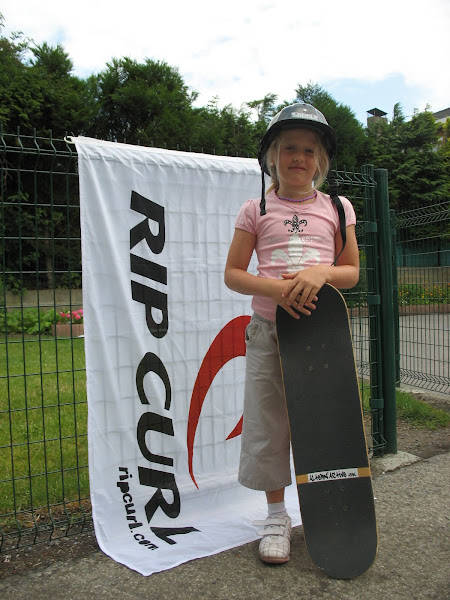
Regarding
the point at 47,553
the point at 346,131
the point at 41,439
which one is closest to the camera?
the point at 47,553

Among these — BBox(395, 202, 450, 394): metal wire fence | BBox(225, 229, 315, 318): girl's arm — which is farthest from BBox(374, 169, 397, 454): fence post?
BBox(395, 202, 450, 394): metal wire fence

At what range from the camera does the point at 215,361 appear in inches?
103

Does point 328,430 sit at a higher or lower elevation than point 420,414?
higher

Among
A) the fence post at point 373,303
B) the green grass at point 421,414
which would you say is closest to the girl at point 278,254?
the fence post at point 373,303

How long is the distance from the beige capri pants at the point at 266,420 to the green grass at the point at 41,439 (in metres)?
0.80

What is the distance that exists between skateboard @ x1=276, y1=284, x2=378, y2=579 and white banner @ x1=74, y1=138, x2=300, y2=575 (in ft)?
1.76

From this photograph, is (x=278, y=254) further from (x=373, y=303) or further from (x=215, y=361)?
(x=373, y=303)

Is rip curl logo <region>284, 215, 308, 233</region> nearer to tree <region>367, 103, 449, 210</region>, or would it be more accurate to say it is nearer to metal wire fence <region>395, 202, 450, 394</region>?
metal wire fence <region>395, 202, 450, 394</region>

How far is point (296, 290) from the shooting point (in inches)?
70.9

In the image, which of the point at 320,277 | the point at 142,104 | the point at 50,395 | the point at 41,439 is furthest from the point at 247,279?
the point at 142,104

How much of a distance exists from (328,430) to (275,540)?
1.76 feet

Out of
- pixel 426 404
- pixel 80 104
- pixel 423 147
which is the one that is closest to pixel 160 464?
pixel 426 404

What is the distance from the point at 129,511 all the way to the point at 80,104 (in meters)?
18.2

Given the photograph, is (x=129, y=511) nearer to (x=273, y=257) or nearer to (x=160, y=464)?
(x=160, y=464)
